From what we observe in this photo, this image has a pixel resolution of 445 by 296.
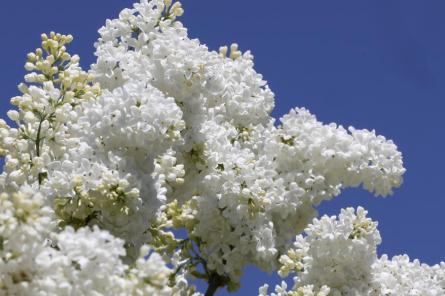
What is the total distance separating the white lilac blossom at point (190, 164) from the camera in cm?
736

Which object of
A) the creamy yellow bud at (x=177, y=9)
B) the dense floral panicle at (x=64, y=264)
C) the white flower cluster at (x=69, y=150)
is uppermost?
the creamy yellow bud at (x=177, y=9)

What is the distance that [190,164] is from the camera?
27.5ft

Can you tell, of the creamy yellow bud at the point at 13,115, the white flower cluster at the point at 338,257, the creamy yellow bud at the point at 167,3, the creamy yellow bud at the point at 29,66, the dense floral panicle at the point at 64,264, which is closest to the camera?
the dense floral panicle at the point at 64,264

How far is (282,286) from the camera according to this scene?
8.93 metres

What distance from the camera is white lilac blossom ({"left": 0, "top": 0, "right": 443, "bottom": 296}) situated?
24.1 feet

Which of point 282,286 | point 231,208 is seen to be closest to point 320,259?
point 282,286

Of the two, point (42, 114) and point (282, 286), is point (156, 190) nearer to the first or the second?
point (42, 114)

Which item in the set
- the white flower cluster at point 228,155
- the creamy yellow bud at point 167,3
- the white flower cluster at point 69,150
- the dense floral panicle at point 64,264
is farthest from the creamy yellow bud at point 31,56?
the dense floral panicle at point 64,264

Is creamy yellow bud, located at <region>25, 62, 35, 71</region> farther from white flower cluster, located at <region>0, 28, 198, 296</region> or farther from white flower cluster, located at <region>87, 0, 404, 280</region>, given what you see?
white flower cluster, located at <region>87, 0, 404, 280</region>

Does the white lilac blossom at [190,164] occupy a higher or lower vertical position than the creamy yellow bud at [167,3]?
lower

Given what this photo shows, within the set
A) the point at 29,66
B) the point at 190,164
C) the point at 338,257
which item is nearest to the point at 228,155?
the point at 190,164

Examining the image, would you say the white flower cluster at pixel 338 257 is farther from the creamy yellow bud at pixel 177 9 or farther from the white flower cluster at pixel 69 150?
the creamy yellow bud at pixel 177 9

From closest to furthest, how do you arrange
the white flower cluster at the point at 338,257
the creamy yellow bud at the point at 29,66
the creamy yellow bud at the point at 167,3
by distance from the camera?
the creamy yellow bud at the point at 29,66 → the white flower cluster at the point at 338,257 → the creamy yellow bud at the point at 167,3

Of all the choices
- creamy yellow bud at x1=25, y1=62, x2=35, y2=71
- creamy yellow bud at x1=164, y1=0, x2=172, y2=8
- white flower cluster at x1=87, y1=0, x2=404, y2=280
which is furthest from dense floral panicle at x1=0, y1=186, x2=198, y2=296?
creamy yellow bud at x1=164, y1=0, x2=172, y2=8
